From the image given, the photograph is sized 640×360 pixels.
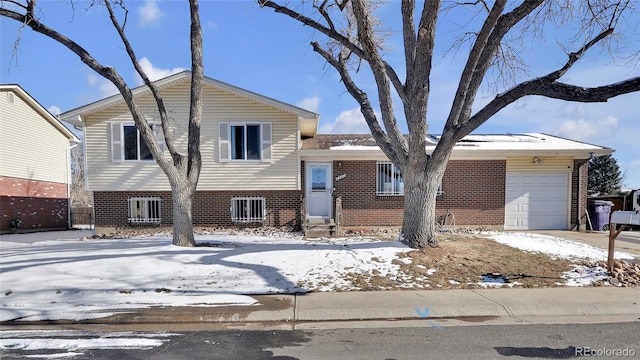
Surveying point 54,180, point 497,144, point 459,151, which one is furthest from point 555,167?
point 54,180

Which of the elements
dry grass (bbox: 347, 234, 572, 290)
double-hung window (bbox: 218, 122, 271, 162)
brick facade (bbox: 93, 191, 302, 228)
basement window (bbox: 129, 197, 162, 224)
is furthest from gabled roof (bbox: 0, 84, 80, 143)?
dry grass (bbox: 347, 234, 572, 290)

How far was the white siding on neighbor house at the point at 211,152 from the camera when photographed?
12664mm

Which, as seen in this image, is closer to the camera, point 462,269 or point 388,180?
point 462,269

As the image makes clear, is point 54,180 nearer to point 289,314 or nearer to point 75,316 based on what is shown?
point 75,316

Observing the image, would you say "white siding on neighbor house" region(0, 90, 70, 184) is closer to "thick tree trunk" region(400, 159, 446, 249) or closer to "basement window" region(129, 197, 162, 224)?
"basement window" region(129, 197, 162, 224)

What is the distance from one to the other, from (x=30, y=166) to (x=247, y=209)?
1161cm

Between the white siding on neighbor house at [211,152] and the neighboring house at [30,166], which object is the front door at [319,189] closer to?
the white siding on neighbor house at [211,152]

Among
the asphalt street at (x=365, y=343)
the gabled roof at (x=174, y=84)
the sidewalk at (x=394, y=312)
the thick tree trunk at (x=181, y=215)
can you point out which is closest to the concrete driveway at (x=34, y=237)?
the gabled roof at (x=174, y=84)

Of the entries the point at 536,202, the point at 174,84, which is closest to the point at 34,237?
the point at 174,84

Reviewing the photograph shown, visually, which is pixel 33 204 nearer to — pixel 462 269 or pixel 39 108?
pixel 39 108

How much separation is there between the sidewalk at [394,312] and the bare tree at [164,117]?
3.68 m

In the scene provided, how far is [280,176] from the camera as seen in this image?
12.7 meters

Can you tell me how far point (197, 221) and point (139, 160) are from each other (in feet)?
10.1

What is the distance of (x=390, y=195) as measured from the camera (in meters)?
12.8
